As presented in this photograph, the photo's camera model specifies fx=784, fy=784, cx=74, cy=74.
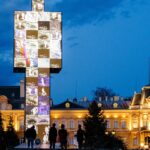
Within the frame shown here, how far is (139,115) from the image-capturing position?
422ft

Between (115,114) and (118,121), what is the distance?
4.21ft

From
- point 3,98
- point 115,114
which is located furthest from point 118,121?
point 3,98

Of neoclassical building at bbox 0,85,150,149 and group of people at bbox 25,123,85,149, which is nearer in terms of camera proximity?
group of people at bbox 25,123,85,149

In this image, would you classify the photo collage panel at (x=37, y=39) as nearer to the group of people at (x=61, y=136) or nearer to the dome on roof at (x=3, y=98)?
the group of people at (x=61, y=136)

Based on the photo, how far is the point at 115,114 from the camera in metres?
132

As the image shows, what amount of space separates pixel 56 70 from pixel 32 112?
17.3 feet

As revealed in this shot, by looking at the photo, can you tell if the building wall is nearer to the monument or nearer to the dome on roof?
the dome on roof

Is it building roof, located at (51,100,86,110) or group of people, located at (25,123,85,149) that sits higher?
building roof, located at (51,100,86,110)

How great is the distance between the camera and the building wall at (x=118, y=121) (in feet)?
416

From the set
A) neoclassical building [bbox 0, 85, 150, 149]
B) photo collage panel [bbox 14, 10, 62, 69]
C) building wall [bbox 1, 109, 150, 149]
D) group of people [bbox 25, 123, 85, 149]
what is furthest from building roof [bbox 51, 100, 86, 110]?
group of people [bbox 25, 123, 85, 149]

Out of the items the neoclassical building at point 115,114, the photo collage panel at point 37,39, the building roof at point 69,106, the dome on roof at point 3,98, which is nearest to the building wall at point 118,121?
the neoclassical building at point 115,114

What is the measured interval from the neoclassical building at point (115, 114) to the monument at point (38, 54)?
1682 inches

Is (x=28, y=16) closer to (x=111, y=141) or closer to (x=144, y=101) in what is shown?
(x=111, y=141)

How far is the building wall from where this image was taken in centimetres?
12680
